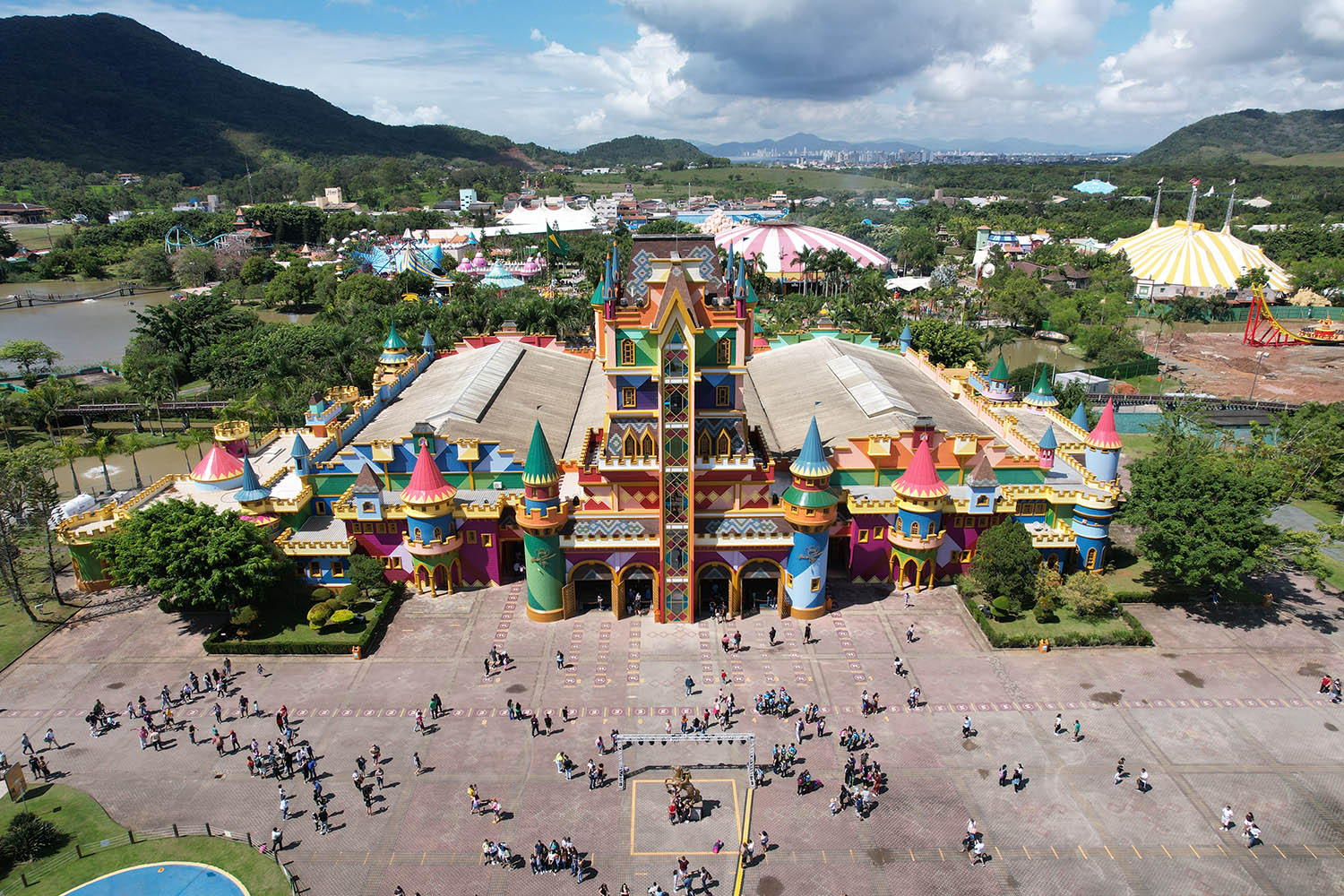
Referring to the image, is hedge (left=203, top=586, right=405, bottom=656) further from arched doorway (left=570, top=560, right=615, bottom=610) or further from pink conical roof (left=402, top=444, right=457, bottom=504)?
arched doorway (left=570, top=560, right=615, bottom=610)

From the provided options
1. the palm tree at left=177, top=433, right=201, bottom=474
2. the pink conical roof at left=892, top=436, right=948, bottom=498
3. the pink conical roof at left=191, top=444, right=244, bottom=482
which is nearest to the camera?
the pink conical roof at left=892, top=436, right=948, bottom=498

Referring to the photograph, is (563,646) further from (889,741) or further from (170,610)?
(170,610)

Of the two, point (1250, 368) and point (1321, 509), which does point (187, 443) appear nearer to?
point (1321, 509)

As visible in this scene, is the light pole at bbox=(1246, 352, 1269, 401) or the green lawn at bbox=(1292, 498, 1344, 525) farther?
the light pole at bbox=(1246, 352, 1269, 401)

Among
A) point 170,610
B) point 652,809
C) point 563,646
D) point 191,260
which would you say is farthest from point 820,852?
point 191,260

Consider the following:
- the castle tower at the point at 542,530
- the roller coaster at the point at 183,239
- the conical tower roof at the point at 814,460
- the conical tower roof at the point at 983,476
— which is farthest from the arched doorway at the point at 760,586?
the roller coaster at the point at 183,239

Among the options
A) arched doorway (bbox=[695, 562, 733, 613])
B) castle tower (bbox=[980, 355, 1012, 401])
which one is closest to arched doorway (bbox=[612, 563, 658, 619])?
arched doorway (bbox=[695, 562, 733, 613])

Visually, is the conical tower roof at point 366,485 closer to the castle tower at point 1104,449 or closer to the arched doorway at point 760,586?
the arched doorway at point 760,586
